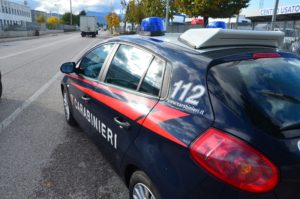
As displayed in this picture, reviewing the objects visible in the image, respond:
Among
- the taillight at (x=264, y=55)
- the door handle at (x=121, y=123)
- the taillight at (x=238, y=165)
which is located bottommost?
the door handle at (x=121, y=123)

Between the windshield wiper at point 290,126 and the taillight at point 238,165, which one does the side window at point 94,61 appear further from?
the windshield wiper at point 290,126

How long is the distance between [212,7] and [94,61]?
16.4 meters

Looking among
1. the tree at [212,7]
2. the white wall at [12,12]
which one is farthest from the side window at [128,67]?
the white wall at [12,12]

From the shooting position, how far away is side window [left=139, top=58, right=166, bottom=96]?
2.23m

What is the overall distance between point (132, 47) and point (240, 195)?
5.84 ft

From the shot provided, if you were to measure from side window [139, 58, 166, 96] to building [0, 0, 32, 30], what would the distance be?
76893 millimetres

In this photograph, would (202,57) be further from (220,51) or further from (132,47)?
(132,47)

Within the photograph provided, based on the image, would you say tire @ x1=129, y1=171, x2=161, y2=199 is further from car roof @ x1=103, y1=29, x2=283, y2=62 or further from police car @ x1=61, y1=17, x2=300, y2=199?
car roof @ x1=103, y1=29, x2=283, y2=62

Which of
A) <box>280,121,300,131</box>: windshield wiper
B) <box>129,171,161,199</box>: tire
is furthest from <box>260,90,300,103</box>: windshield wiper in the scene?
<box>129,171,161,199</box>: tire

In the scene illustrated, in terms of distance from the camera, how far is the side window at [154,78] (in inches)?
87.7

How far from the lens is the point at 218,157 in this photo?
1.59 meters

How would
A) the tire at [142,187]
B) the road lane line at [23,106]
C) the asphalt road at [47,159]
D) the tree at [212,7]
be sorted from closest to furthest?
the tire at [142,187]
the asphalt road at [47,159]
the road lane line at [23,106]
the tree at [212,7]

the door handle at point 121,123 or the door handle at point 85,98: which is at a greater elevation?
the door handle at point 121,123

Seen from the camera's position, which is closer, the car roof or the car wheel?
the car roof
